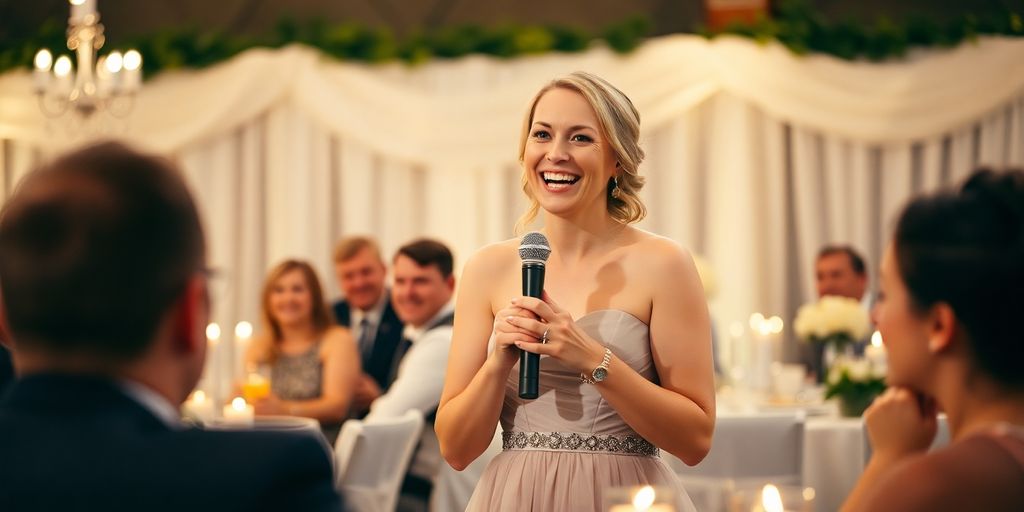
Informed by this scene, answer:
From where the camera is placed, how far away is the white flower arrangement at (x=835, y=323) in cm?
599

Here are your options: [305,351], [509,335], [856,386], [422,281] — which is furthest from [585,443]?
[305,351]

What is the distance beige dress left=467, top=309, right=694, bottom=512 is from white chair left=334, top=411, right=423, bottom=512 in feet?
5.86

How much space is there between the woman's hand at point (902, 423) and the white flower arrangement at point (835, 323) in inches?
170

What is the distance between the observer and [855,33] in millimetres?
7715

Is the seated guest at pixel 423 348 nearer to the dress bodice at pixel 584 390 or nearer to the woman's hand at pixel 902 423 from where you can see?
the dress bodice at pixel 584 390

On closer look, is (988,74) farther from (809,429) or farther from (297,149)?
(297,149)

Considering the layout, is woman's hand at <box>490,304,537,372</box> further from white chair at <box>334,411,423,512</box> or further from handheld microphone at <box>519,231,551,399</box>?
white chair at <box>334,411,423,512</box>

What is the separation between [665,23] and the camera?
8.51m

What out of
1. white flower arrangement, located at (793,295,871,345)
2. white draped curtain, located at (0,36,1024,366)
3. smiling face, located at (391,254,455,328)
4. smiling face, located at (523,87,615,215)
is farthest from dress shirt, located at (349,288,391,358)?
smiling face, located at (523,87,615,215)

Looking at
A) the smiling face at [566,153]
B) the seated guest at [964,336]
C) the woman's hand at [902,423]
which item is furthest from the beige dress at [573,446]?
the seated guest at [964,336]

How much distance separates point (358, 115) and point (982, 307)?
22.5ft

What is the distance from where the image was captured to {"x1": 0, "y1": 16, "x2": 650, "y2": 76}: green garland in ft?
26.1

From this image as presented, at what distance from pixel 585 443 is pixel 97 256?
1.63 meters

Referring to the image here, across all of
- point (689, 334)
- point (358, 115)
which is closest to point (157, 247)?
point (689, 334)
